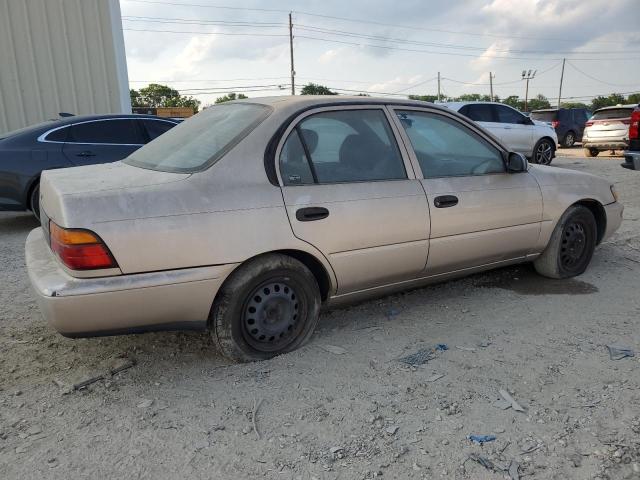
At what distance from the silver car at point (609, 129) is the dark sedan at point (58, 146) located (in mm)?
12557

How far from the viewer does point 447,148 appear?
12.4 ft

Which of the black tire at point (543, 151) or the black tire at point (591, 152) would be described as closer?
the black tire at point (543, 151)

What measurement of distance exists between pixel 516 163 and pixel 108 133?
5482 mm

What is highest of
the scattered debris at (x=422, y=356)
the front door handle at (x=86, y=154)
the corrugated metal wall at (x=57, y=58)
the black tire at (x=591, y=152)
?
the corrugated metal wall at (x=57, y=58)

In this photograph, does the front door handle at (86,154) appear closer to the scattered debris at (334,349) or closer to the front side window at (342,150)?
the front side window at (342,150)

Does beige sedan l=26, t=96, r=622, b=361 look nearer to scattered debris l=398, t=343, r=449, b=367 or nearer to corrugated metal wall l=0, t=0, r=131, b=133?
scattered debris l=398, t=343, r=449, b=367

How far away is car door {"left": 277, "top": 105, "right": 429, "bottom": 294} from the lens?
3.07 meters

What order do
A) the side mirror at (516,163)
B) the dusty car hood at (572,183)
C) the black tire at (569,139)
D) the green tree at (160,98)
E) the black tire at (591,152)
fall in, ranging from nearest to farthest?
the side mirror at (516,163), the dusty car hood at (572,183), the black tire at (591,152), the black tire at (569,139), the green tree at (160,98)

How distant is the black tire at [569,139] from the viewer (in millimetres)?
20062

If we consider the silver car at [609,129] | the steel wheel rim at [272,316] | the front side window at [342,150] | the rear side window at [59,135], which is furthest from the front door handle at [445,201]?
the silver car at [609,129]

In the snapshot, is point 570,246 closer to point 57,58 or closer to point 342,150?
point 342,150

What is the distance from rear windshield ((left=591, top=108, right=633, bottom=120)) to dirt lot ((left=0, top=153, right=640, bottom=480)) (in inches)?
494

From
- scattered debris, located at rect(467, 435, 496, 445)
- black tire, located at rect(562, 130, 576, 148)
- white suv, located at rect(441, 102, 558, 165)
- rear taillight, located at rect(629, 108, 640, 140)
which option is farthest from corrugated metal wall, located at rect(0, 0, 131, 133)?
black tire, located at rect(562, 130, 576, 148)

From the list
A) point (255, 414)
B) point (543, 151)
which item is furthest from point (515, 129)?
point (255, 414)
